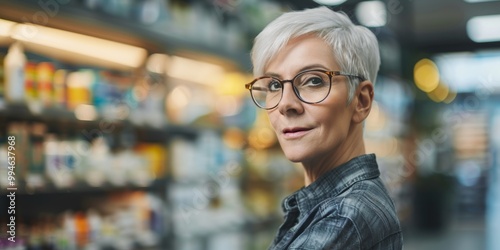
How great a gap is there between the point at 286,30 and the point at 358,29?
→ 153 mm

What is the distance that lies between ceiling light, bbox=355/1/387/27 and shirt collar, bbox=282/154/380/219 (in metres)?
4.47

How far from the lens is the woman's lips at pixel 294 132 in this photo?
46.4 inches

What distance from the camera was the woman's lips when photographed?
3.86 ft

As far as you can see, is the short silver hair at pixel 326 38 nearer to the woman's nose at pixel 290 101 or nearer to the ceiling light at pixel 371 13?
the woman's nose at pixel 290 101

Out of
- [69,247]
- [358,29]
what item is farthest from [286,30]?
[69,247]

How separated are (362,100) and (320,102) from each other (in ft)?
0.38

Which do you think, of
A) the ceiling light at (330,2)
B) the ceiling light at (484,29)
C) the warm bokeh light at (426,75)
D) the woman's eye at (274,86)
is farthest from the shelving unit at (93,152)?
the warm bokeh light at (426,75)

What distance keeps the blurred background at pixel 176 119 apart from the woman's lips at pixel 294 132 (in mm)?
581

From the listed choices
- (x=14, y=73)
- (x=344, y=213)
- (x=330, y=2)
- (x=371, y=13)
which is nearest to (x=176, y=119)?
(x=14, y=73)

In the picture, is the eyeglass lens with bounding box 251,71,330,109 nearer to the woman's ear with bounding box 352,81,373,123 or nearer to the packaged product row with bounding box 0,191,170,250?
the woman's ear with bounding box 352,81,373,123

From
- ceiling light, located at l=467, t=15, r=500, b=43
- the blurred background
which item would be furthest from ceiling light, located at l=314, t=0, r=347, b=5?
ceiling light, located at l=467, t=15, r=500, b=43

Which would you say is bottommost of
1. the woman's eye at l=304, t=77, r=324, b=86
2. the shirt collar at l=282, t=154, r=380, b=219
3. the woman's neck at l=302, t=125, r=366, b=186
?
the shirt collar at l=282, t=154, r=380, b=219

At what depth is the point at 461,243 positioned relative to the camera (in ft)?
23.6

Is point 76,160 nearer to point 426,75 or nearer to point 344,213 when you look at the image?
point 344,213
